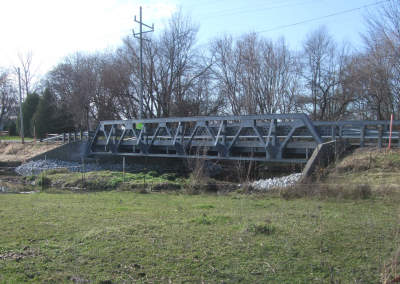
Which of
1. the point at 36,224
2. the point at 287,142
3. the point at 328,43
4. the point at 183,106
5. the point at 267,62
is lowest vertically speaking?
the point at 36,224

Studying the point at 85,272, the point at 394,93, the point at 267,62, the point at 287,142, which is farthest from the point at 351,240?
the point at 267,62

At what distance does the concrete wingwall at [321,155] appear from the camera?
13336 millimetres

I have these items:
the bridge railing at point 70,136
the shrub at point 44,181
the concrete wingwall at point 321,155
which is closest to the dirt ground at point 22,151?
the bridge railing at point 70,136

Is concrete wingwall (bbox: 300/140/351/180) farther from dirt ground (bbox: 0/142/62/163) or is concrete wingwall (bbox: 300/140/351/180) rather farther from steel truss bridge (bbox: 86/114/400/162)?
dirt ground (bbox: 0/142/62/163)

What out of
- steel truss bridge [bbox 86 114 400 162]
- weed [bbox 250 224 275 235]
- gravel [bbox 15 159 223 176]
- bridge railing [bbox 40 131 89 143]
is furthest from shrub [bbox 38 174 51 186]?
weed [bbox 250 224 275 235]

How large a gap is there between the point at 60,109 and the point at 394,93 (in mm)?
44668

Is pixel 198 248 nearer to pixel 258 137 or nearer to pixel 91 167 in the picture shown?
pixel 258 137

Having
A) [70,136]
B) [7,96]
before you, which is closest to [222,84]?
[70,136]

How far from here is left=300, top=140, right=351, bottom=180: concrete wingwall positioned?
13336 millimetres

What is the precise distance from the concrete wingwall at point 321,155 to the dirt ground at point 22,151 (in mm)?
29062

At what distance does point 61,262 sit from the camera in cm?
485

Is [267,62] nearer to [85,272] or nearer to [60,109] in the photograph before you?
[60,109]

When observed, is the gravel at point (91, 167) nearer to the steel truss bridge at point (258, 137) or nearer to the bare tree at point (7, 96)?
the steel truss bridge at point (258, 137)

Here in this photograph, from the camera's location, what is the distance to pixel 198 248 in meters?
5.44
